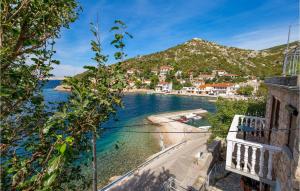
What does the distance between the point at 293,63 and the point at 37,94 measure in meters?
7.89

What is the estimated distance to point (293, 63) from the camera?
6.80 metres

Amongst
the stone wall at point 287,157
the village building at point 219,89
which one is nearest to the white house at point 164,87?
the village building at point 219,89

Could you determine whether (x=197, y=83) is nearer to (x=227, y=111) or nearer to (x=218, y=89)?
(x=218, y=89)

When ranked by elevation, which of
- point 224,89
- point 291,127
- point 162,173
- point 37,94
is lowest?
point 162,173

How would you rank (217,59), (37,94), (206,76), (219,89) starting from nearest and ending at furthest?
(37,94) → (219,89) → (206,76) → (217,59)

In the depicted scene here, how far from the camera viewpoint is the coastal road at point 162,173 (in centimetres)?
1376

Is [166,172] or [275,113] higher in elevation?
[275,113]

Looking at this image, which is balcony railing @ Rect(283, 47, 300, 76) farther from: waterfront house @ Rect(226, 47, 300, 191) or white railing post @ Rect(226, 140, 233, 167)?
white railing post @ Rect(226, 140, 233, 167)

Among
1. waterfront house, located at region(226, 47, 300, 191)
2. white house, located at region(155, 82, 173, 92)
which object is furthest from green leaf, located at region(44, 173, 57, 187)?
white house, located at region(155, 82, 173, 92)

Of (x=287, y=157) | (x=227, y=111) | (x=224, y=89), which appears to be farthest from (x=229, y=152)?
(x=224, y=89)

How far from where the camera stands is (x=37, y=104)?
3.54 metres

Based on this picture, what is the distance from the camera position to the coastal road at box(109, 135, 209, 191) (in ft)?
45.1

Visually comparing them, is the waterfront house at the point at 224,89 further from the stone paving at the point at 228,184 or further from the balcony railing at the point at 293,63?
the balcony railing at the point at 293,63

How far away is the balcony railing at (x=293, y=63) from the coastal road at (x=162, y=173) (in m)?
9.94
